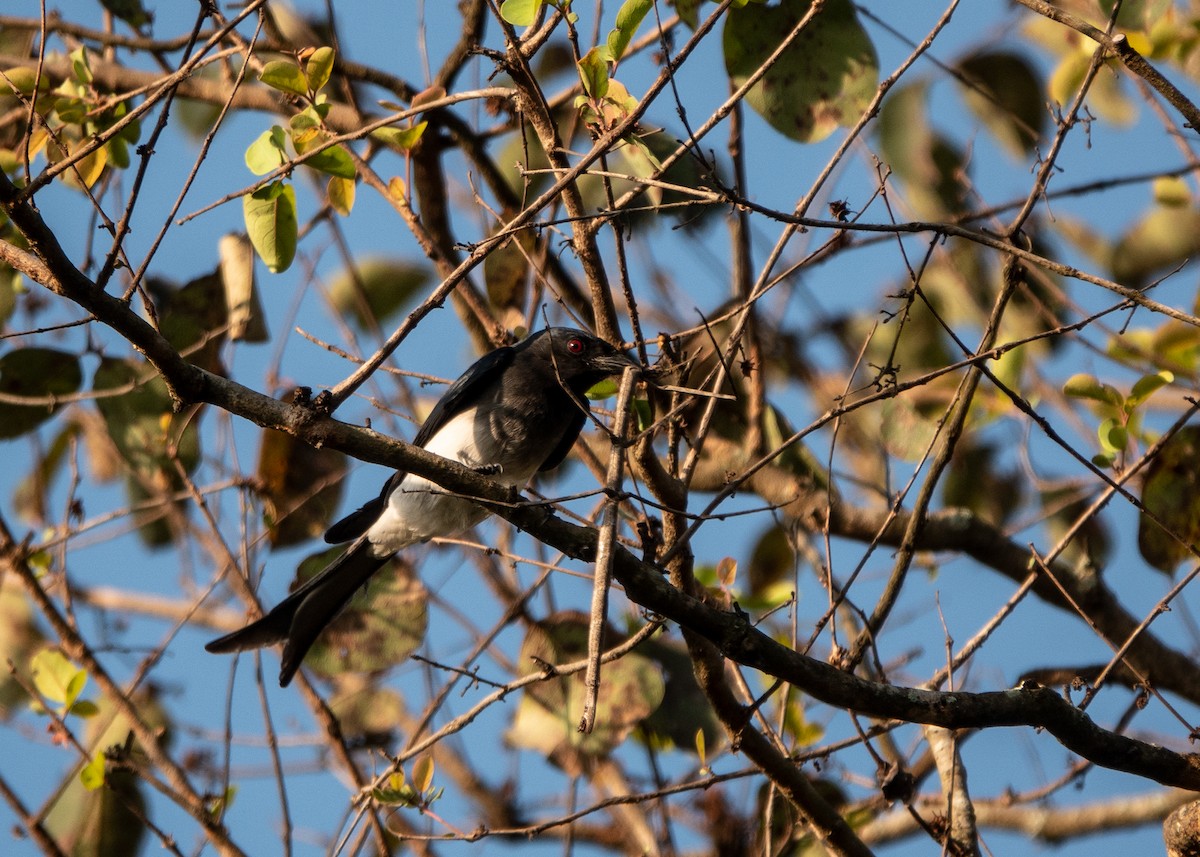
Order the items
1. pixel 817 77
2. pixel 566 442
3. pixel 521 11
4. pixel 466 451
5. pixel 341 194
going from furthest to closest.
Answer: pixel 566 442 → pixel 466 451 → pixel 817 77 → pixel 341 194 → pixel 521 11

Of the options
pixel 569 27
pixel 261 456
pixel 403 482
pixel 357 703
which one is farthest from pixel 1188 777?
pixel 261 456

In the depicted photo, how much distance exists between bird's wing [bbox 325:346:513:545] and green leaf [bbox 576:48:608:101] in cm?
163

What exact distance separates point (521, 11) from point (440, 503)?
6.33ft

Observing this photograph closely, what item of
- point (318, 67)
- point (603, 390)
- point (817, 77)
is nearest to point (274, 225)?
point (318, 67)

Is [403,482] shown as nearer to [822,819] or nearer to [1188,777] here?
[822,819]

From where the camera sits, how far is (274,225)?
3.82 m

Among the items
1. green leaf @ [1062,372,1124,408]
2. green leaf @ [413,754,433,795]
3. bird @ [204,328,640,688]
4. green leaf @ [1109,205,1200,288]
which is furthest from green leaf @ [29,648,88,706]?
green leaf @ [1109,205,1200,288]

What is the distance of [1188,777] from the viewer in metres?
3.08

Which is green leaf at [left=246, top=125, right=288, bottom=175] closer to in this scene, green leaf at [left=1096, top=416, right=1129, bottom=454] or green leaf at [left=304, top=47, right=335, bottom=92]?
green leaf at [left=304, top=47, right=335, bottom=92]

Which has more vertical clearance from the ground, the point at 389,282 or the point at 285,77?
the point at 389,282

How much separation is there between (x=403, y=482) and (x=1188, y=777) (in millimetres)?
2961

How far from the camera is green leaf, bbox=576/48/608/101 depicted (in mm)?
3314

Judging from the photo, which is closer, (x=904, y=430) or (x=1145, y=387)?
(x=1145, y=387)

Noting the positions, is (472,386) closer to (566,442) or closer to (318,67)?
(566,442)
